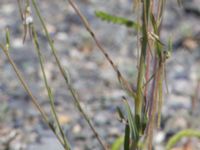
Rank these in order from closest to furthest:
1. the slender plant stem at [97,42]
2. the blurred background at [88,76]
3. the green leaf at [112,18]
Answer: the slender plant stem at [97,42], the green leaf at [112,18], the blurred background at [88,76]

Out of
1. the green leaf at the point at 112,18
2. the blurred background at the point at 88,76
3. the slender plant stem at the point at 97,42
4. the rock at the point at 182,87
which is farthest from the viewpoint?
the rock at the point at 182,87

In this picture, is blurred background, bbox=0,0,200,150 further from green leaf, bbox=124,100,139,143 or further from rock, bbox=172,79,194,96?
green leaf, bbox=124,100,139,143

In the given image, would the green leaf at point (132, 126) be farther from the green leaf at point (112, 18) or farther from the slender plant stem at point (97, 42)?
the green leaf at point (112, 18)

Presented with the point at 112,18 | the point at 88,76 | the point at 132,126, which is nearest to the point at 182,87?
the point at 88,76

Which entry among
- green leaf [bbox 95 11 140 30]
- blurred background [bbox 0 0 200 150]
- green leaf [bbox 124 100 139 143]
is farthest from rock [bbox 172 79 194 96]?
green leaf [bbox 124 100 139 143]

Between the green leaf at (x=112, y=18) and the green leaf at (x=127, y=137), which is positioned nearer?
the green leaf at (x=127, y=137)

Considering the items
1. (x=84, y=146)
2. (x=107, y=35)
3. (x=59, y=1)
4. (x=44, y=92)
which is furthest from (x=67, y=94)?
(x=59, y=1)

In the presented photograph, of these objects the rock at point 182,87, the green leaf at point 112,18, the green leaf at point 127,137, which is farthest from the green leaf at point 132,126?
the rock at point 182,87

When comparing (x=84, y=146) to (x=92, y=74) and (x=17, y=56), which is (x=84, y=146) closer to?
(x=92, y=74)
